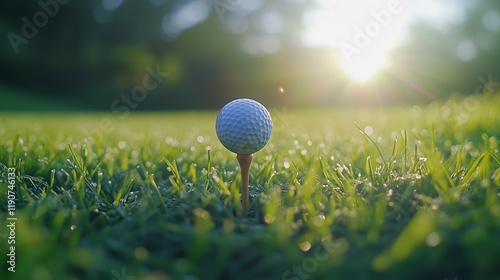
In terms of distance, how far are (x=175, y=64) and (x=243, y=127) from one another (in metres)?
20.9

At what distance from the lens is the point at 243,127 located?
5.32ft

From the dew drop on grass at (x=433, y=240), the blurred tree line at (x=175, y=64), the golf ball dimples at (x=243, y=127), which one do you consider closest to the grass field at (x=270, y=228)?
the dew drop on grass at (x=433, y=240)

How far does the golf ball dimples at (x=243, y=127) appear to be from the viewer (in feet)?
5.29

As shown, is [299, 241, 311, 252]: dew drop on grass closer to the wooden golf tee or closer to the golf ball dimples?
the wooden golf tee

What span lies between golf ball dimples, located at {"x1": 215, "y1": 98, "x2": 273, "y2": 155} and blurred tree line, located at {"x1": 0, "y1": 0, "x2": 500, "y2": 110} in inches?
640

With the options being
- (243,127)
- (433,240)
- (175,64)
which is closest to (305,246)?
(433,240)

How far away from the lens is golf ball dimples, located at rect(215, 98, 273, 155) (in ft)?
5.29

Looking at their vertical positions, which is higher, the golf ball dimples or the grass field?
the golf ball dimples

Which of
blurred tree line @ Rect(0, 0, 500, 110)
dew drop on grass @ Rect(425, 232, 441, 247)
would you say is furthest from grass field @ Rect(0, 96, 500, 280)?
blurred tree line @ Rect(0, 0, 500, 110)

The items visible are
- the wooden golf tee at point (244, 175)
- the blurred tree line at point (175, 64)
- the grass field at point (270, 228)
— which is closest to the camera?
the grass field at point (270, 228)

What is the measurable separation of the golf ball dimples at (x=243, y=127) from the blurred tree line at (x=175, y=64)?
53.3 feet

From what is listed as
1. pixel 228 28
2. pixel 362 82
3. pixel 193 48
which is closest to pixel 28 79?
pixel 193 48

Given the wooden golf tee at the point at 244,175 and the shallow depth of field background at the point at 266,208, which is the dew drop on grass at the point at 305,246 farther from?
the wooden golf tee at the point at 244,175

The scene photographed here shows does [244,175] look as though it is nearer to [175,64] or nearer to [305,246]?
[305,246]
